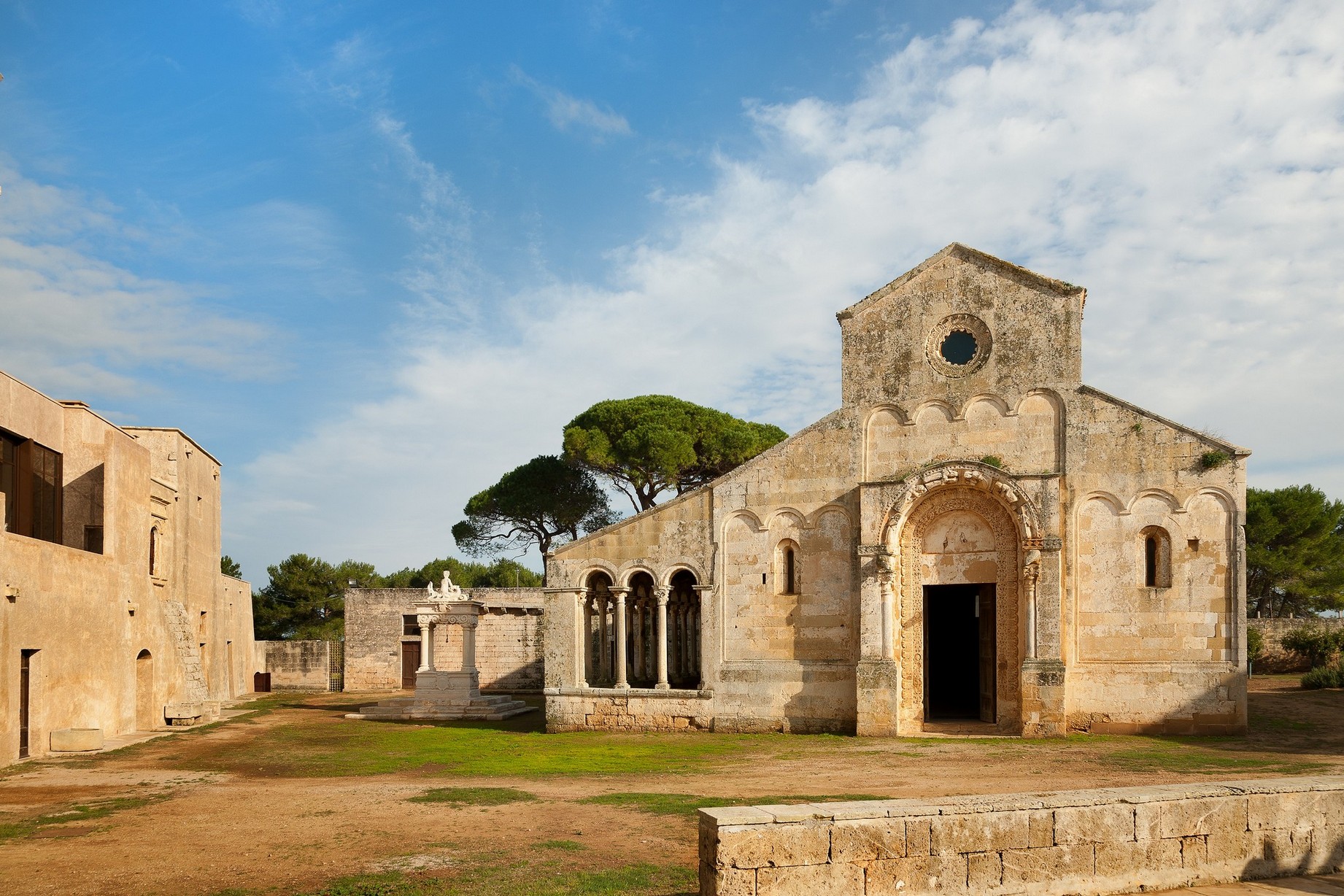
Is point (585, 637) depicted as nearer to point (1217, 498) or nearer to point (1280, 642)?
point (1217, 498)

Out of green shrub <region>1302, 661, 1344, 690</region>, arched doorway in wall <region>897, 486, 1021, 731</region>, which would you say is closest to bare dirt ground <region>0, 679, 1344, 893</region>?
green shrub <region>1302, 661, 1344, 690</region>

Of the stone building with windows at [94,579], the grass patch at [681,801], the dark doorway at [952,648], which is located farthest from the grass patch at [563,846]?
the dark doorway at [952,648]

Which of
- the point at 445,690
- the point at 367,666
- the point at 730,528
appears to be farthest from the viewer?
the point at 367,666

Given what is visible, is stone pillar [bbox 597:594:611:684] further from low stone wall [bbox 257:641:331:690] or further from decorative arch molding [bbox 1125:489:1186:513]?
low stone wall [bbox 257:641:331:690]

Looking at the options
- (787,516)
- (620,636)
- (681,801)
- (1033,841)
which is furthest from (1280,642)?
(1033,841)

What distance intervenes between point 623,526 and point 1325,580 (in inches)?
1294

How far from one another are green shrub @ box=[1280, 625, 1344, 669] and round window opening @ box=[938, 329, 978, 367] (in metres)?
17.4

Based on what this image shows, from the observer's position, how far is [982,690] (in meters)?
21.7

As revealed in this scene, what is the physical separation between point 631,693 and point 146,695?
40.1ft

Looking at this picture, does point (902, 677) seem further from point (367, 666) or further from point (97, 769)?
point (367, 666)

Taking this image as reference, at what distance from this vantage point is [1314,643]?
2992 centimetres

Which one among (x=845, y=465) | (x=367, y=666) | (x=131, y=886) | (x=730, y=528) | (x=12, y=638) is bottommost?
(x=367, y=666)

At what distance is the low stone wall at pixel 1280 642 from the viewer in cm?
3098

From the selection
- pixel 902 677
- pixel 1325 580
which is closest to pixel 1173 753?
pixel 902 677
